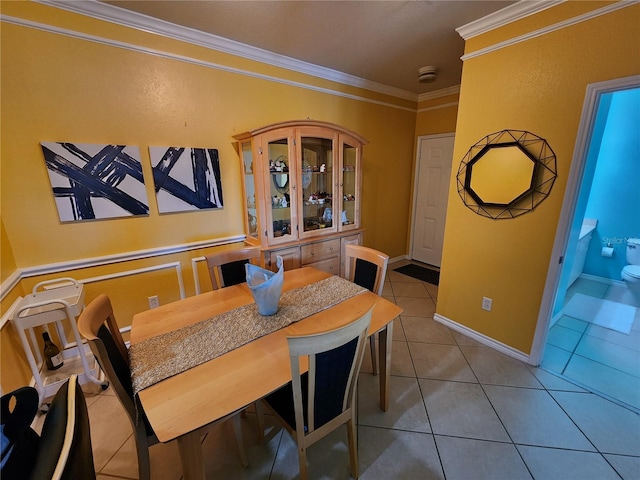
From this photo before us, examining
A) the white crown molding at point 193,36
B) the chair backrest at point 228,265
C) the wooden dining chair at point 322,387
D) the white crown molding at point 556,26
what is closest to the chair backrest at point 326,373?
the wooden dining chair at point 322,387

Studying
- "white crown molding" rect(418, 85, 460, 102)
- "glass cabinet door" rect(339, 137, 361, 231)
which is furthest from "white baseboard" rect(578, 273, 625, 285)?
"glass cabinet door" rect(339, 137, 361, 231)

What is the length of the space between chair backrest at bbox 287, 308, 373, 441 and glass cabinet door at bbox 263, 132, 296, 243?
153 cm

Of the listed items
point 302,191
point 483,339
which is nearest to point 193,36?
point 302,191

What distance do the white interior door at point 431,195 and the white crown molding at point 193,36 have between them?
1.38 metres

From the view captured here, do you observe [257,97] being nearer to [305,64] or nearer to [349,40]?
[305,64]

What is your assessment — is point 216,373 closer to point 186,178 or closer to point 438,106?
point 186,178

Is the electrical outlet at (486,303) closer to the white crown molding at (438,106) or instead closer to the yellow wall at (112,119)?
the yellow wall at (112,119)

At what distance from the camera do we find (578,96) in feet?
5.40

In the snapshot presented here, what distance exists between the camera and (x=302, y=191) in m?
2.62

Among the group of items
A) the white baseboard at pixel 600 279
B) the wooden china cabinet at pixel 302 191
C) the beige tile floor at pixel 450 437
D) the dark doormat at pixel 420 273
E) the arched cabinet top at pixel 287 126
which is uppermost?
the arched cabinet top at pixel 287 126

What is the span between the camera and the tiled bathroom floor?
1.86 meters

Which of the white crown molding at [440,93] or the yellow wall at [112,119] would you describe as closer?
the yellow wall at [112,119]

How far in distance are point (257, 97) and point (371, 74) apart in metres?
1.40

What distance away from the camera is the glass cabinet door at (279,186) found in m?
2.35
